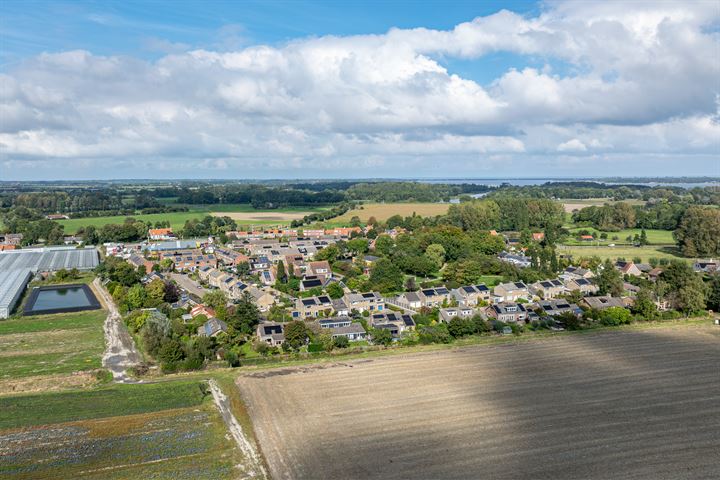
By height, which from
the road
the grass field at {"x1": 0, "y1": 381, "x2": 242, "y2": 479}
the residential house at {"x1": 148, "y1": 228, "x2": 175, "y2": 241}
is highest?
the residential house at {"x1": 148, "y1": 228, "x2": 175, "y2": 241}

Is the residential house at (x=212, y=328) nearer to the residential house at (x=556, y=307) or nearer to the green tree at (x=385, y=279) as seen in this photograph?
the green tree at (x=385, y=279)

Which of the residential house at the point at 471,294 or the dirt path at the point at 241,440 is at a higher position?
the residential house at the point at 471,294

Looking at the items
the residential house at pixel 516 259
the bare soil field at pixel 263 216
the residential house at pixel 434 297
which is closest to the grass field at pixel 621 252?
the residential house at pixel 516 259

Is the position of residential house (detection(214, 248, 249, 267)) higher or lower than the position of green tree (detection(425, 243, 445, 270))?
lower

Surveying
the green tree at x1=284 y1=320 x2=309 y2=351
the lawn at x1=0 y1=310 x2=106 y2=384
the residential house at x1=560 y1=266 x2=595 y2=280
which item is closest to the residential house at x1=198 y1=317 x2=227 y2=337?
the green tree at x1=284 y1=320 x2=309 y2=351

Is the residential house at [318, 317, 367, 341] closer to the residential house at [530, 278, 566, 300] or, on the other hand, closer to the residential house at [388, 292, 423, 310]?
the residential house at [388, 292, 423, 310]

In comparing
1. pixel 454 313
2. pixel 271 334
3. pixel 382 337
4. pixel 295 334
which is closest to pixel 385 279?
pixel 454 313

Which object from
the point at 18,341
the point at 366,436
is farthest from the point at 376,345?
the point at 18,341
